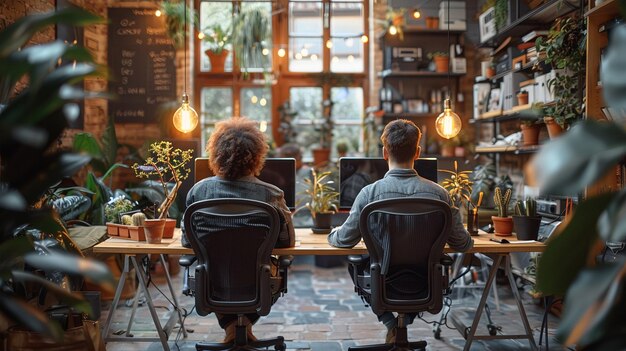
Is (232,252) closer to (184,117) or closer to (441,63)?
(184,117)

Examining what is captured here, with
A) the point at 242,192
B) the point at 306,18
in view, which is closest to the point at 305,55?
the point at 306,18

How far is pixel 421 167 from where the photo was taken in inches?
148

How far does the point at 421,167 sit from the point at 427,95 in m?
3.45

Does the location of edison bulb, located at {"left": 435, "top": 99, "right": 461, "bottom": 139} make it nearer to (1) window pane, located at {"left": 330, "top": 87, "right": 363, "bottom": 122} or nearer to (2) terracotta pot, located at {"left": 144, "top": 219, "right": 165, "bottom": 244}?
(2) terracotta pot, located at {"left": 144, "top": 219, "right": 165, "bottom": 244}

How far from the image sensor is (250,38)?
656 centimetres

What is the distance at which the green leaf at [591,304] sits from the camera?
1.01 metres

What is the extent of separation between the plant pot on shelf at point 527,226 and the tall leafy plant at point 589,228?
7.48 ft

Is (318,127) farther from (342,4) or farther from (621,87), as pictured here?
(621,87)

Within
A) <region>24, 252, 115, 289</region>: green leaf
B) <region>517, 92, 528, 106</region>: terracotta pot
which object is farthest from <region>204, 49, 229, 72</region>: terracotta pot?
<region>24, 252, 115, 289</region>: green leaf

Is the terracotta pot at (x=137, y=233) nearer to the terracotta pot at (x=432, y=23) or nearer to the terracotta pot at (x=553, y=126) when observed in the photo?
the terracotta pot at (x=553, y=126)

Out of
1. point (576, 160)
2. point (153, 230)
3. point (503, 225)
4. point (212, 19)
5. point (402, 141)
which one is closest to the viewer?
point (576, 160)

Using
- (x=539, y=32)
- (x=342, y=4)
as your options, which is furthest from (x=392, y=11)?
(x=539, y=32)

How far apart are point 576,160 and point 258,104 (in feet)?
20.8

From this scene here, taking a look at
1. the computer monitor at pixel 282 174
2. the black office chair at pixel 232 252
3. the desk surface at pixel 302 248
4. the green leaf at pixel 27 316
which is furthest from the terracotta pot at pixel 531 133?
the green leaf at pixel 27 316
